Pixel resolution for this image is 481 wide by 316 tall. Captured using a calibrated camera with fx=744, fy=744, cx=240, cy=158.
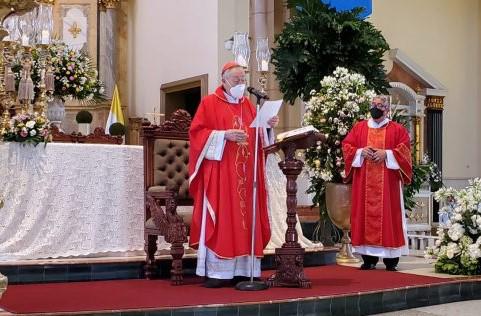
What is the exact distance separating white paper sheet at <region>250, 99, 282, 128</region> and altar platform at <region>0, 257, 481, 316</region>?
3.86ft

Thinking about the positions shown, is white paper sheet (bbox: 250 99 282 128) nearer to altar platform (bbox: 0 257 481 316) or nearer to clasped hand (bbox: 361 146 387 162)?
altar platform (bbox: 0 257 481 316)

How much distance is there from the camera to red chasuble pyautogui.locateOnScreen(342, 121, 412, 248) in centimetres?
649

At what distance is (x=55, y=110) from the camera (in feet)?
23.3

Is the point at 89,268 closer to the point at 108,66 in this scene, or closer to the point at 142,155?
the point at 142,155

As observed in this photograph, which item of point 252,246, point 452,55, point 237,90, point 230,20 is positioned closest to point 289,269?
point 252,246

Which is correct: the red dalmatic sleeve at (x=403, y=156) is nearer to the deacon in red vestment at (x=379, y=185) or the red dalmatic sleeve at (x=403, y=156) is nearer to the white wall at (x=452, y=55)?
the deacon in red vestment at (x=379, y=185)

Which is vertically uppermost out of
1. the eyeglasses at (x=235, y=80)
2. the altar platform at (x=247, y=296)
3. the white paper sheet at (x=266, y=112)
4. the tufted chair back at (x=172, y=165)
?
the eyeglasses at (x=235, y=80)

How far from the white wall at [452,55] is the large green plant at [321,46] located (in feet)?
21.0

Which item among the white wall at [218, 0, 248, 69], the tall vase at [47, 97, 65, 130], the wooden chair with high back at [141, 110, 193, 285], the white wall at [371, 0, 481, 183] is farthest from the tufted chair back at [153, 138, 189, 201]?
the white wall at [371, 0, 481, 183]

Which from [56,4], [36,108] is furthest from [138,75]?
[36,108]

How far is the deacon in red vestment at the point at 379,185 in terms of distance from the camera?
6480mm

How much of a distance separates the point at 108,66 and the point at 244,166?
7.54m

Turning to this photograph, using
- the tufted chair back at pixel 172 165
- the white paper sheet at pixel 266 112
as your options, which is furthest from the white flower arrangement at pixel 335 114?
the white paper sheet at pixel 266 112

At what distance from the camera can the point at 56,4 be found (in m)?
11.7
